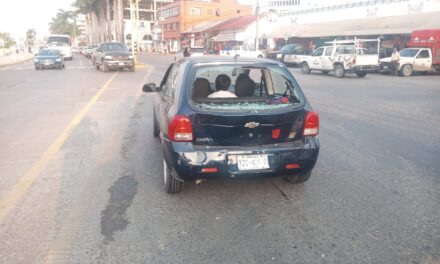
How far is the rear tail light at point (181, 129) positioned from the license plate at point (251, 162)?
0.56 m

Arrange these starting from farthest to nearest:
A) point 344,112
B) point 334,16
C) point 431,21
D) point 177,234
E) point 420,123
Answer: point 334,16 → point 431,21 → point 344,112 → point 420,123 → point 177,234

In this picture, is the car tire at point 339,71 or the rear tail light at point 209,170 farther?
the car tire at point 339,71

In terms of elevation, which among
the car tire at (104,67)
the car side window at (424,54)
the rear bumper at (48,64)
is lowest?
the car tire at (104,67)

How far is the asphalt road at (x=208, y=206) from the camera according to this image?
10.3 ft

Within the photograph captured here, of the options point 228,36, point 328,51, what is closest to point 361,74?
point 328,51

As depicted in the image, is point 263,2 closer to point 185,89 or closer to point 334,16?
point 334,16

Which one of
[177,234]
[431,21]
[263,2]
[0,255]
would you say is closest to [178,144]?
[177,234]

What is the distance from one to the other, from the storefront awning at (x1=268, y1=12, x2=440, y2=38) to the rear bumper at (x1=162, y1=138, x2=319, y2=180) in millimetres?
26077

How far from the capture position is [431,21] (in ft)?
85.2

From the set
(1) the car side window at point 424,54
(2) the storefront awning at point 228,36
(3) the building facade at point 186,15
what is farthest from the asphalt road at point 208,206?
(3) the building facade at point 186,15

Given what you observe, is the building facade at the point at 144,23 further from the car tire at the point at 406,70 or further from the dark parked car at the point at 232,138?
the dark parked car at the point at 232,138

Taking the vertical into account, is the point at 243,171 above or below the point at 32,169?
above

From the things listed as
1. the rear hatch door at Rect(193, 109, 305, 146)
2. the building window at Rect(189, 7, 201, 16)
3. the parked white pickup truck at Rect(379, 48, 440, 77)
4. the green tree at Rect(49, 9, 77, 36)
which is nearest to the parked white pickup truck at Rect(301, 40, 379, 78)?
the parked white pickup truck at Rect(379, 48, 440, 77)

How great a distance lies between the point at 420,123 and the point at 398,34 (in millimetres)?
24098
